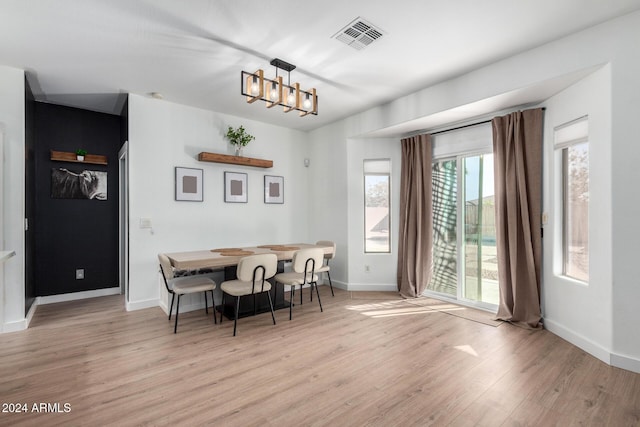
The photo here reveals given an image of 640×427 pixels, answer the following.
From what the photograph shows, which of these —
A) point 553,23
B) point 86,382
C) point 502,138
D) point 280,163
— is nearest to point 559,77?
point 553,23

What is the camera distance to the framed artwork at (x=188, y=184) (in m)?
4.37

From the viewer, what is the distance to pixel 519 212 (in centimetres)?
350

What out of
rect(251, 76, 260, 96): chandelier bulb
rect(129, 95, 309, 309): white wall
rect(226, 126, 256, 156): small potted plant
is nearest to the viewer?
rect(251, 76, 260, 96): chandelier bulb

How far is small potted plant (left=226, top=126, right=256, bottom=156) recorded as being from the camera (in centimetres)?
471

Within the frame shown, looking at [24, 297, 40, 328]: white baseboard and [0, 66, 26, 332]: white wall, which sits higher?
[0, 66, 26, 332]: white wall

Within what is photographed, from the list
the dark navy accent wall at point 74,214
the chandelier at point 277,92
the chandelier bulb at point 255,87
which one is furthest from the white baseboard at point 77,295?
the chandelier bulb at point 255,87

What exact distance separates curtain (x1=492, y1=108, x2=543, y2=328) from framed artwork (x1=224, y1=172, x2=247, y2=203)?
3.56 m

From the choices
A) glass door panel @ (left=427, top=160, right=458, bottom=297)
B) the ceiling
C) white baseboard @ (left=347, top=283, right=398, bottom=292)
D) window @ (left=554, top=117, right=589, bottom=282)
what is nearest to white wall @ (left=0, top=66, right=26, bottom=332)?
the ceiling

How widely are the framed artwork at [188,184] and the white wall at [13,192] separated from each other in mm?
1593

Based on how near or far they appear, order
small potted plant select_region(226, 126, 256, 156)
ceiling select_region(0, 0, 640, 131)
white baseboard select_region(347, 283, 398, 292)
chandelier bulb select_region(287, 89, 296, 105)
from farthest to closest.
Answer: white baseboard select_region(347, 283, 398, 292)
small potted plant select_region(226, 126, 256, 156)
chandelier bulb select_region(287, 89, 296, 105)
ceiling select_region(0, 0, 640, 131)

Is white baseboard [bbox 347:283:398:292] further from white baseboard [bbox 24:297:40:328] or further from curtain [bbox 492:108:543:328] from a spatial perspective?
white baseboard [bbox 24:297:40:328]

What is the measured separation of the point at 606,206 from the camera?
2.55 m

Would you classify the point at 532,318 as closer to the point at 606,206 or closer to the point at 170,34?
the point at 606,206

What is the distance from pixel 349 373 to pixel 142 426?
1402mm
